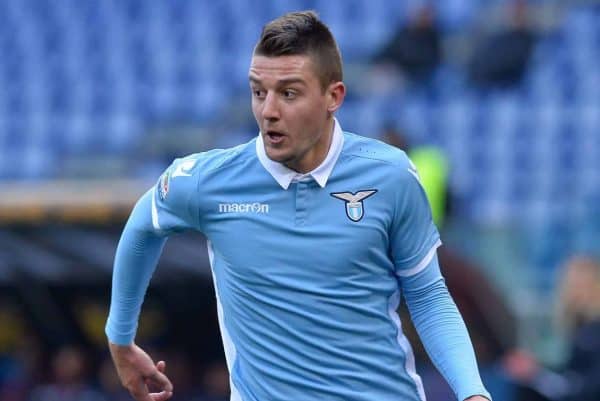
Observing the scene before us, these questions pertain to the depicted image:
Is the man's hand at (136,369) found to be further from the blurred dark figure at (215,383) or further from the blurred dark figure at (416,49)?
the blurred dark figure at (416,49)

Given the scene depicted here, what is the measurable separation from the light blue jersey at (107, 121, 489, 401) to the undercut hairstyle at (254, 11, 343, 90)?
229 mm

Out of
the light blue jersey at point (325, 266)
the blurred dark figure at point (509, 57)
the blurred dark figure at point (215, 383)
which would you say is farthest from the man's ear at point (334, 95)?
the blurred dark figure at point (509, 57)

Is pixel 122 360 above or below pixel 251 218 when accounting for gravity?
below

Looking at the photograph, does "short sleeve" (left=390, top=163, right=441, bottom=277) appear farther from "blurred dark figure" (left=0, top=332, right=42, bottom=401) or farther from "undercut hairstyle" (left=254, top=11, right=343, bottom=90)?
"blurred dark figure" (left=0, top=332, right=42, bottom=401)

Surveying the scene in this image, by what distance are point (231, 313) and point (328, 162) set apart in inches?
19.1

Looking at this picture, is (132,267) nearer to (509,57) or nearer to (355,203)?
(355,203)

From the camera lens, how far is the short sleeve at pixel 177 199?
150 inches

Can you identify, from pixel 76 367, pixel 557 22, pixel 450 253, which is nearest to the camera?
pixel 450 253

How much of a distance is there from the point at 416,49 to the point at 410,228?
8922mm

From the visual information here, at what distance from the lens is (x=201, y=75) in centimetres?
1341

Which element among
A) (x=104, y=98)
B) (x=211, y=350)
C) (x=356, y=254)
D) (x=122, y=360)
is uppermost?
(x=356, y=254)

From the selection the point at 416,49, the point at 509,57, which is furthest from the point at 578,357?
the point at 416,49

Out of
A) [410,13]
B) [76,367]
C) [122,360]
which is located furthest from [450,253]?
[122,360]

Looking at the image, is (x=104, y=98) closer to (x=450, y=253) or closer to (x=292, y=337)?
(x=450, y=253)
